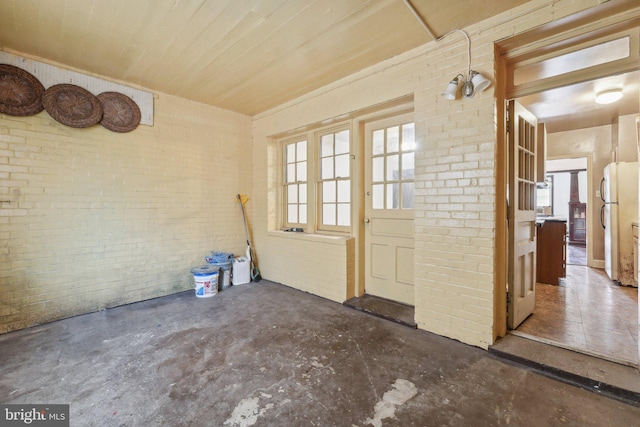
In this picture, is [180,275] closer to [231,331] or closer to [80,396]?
[231,331]

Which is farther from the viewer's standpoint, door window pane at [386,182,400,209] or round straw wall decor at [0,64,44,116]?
door window pane at [386,182,400,209]

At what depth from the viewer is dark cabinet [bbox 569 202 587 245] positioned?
27.9 ft

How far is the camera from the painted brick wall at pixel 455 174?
2.38m

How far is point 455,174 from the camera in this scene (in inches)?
101

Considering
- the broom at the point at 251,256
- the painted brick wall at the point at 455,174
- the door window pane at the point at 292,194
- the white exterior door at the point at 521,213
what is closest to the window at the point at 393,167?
the painted brick wall at the point at 455,174

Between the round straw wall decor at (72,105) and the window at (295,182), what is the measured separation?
2618 mm

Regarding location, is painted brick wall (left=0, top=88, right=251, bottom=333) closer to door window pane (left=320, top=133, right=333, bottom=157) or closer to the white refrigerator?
door window pane (left=320, top=133, right=333, bottom=157)

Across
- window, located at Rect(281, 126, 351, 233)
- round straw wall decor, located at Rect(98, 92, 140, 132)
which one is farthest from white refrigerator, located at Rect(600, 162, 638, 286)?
round straw wall decor, located at Rect(98, 92, 140, 132)

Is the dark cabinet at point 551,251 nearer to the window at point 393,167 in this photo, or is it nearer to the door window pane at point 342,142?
the window at point 393,167

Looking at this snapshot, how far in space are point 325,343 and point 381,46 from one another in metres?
3.01

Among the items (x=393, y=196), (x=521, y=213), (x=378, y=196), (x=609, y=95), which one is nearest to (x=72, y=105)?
(x=378, y=196)

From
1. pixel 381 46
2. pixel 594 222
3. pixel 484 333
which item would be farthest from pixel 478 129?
pixel 594 222

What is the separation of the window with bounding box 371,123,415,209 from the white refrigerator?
3.63m

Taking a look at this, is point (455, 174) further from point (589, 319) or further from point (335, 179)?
point (589, 319)
